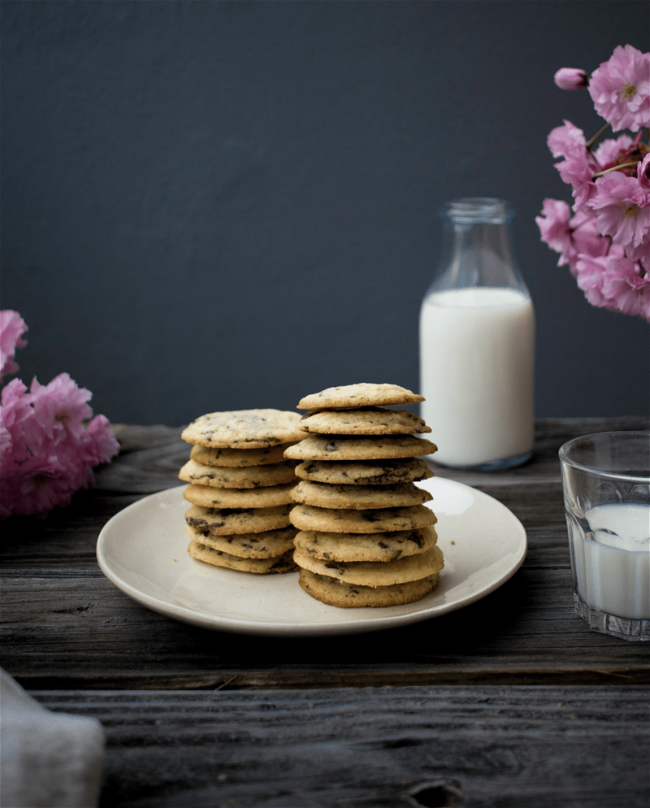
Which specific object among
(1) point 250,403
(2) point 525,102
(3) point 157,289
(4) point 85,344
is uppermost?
(2) point 525,102

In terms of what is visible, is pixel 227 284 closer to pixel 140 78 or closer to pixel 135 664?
pixel 140 78

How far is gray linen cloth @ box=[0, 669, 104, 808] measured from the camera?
45cm

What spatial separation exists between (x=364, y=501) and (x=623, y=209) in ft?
1.47

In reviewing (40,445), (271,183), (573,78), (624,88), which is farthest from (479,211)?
(271,183)

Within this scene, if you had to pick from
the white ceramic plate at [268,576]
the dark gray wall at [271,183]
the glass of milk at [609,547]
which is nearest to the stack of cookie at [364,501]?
the white ceramic plate at [268,576]

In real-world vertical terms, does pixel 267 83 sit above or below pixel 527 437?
above

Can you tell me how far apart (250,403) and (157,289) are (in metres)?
0.52

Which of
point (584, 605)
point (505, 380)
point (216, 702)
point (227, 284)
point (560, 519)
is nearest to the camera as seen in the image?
point (216, 702)

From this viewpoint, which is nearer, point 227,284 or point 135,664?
point 135,664

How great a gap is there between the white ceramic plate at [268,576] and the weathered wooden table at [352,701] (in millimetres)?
37

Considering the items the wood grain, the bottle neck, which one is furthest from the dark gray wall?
the wood grain

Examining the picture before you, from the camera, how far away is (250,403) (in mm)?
2654

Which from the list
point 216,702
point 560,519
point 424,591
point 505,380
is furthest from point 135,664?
point 505,380

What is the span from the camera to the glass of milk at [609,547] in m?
0.69
